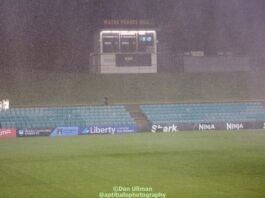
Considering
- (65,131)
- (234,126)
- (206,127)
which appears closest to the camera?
(65,131)

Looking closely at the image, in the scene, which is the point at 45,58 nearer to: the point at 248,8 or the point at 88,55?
the point at 88,55

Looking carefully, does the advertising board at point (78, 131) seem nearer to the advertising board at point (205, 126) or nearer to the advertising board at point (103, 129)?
the advertising board at point (103, 129)

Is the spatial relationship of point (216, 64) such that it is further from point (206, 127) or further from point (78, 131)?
point (78, 131)

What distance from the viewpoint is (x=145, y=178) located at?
502 inches

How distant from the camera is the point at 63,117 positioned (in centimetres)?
3334

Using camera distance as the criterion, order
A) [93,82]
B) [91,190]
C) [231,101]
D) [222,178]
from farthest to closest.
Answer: [93,82] < [231,101] < [222,178] < [91,190]

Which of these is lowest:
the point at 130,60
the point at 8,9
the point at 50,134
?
the point at 50,134

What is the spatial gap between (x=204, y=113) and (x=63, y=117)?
877 cm

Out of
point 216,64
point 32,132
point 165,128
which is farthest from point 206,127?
point 216,64

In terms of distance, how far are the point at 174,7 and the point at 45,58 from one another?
1188 cm

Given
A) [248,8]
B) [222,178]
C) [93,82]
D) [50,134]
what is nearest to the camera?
[222,178]

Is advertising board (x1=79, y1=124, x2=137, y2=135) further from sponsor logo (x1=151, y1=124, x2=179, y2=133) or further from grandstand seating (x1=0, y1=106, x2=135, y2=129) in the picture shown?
sponsor logo (x1=151, y1=124, x2=179, y2=133)

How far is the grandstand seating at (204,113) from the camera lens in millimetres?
34531

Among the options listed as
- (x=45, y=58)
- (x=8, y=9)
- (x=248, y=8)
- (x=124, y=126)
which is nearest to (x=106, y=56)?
(x=45, y=58)
